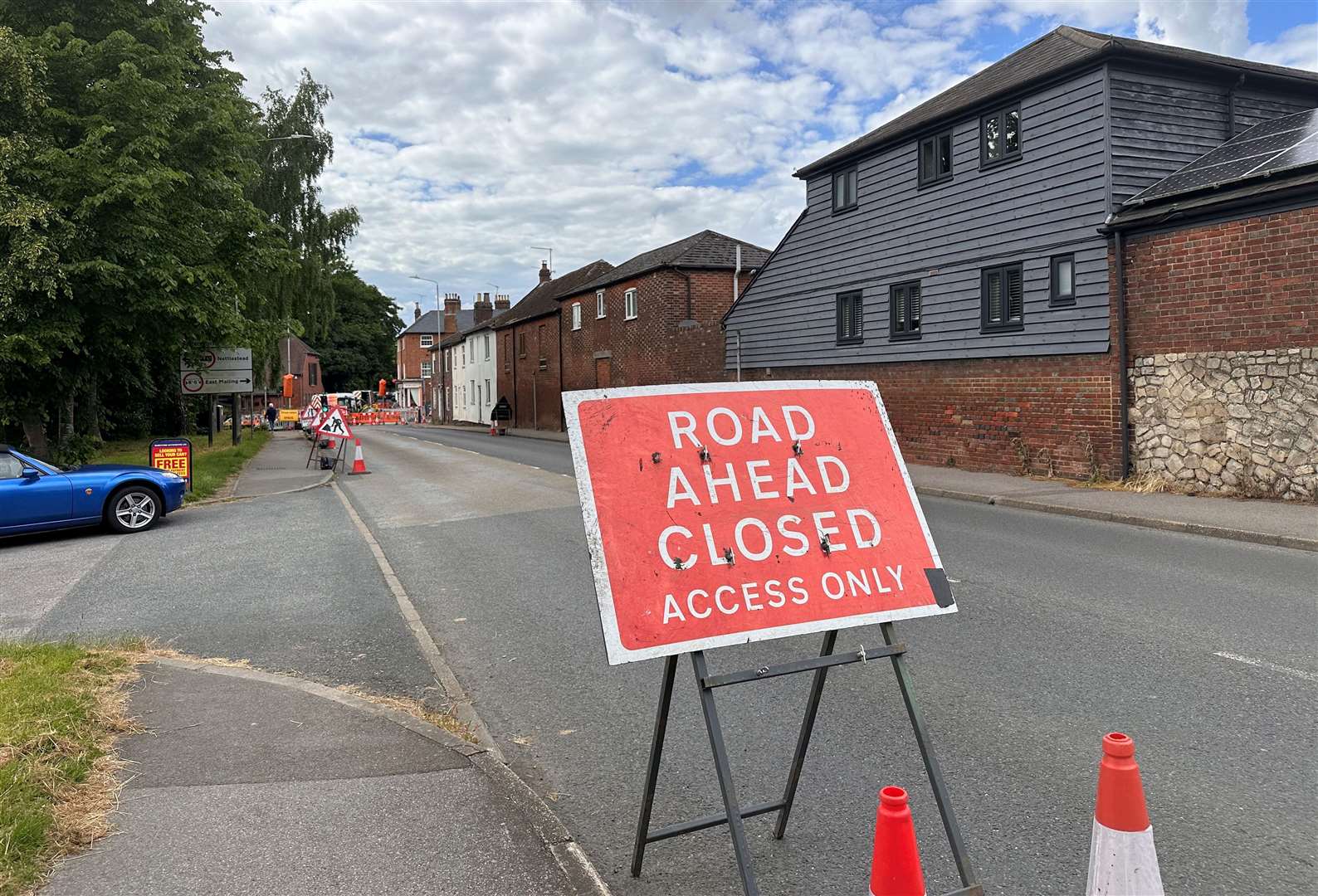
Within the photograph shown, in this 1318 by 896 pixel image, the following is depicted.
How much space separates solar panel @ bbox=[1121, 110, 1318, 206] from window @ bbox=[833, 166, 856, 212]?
284 inches

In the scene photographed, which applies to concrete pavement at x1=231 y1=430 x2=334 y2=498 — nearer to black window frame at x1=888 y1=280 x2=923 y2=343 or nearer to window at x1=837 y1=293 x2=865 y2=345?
window at x1=837 y1=293 x2=865 y2=345

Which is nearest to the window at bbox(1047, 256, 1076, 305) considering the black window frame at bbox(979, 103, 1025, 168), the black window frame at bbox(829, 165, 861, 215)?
the black window frame at bbox(979, 103, 1025, 168)

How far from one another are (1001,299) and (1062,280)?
134cm

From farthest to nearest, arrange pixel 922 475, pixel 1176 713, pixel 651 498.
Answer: pixel 922 475 → pixel 1176 713 → pixel 651 498

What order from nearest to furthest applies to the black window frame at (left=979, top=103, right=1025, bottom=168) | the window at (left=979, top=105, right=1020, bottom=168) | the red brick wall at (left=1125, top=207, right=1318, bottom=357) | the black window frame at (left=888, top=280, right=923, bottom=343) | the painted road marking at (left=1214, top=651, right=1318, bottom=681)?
the painted road marking at (left=1214, top=651, right=1318, bottom=681) < the red brick wall at (left=1125, top=207, right=1318, bottom=357) < the black window frame at (left=979, top=103, right=1025, bottom=168) < the window at (left=979, top=105, right=1020, bottom=168) < the black window frame at (left=888, top=280, right=923, bottom=343)

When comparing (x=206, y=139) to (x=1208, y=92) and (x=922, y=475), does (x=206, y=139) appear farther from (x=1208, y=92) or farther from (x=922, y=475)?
(x=1208, y=92)

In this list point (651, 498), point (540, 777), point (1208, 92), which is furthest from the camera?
point (1208, 92)

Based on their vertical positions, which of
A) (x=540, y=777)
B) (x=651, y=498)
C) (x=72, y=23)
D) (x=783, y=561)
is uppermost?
(x=72, y=23)

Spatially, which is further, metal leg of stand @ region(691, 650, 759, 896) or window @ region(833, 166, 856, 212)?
window @ region(833, 166, 856, 212)

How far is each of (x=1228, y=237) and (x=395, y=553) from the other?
39.9 ft

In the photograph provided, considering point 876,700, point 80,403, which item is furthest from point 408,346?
point 876,700

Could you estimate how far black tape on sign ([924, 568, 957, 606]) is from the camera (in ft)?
10.6

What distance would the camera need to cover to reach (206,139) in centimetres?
1684

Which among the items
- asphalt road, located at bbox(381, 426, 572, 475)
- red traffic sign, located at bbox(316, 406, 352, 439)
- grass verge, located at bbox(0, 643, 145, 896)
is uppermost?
red traffic sign, located at bbox(316, 406, 352, 439)
